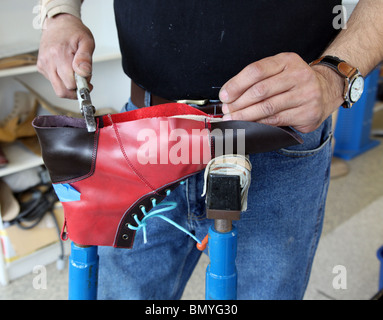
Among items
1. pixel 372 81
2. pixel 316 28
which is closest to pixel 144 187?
pixel 316 28

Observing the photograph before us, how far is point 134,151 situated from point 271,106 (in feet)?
0.58

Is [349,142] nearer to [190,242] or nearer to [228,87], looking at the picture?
[190,242]

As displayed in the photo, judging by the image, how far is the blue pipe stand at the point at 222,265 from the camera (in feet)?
1.64

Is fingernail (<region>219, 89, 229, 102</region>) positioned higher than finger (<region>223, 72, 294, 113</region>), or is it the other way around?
finger (<region>223, 72, 294, 113</region>)

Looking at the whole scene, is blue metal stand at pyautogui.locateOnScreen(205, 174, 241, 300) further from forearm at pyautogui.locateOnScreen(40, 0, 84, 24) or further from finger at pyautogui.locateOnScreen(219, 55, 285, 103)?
forearm at pyautogui.locateOnScreen(40, 0, 84, 24)

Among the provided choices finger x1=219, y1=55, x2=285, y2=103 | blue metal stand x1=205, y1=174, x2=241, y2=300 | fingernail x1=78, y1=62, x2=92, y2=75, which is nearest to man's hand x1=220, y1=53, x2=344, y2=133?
finger x1=219, y1=55, x2=285, y2=103

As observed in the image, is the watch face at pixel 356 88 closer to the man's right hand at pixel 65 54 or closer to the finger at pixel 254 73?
the finger at pixel 254 73

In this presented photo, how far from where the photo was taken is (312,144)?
65cm

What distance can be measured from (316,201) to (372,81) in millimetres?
1983

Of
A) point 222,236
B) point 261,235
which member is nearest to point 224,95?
point 222,236

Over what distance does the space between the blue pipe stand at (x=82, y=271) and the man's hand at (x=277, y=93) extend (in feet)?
0.94

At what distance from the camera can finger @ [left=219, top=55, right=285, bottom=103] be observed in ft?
1.57

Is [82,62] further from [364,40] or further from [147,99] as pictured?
[364,40]

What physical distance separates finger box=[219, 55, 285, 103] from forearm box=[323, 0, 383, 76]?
0.44 ft
